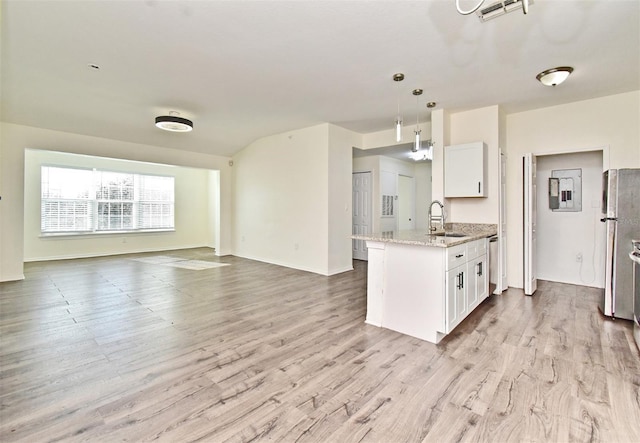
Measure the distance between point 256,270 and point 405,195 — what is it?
4584 millimetres

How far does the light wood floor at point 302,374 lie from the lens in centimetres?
162

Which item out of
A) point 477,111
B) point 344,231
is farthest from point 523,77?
point 344,231

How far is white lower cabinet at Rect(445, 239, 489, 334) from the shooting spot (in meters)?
2.72

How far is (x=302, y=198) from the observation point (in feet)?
19.1

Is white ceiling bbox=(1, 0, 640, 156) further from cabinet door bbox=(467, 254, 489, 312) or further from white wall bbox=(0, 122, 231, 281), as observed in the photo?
cabinet door bbox=(467, 254, 489, 312)

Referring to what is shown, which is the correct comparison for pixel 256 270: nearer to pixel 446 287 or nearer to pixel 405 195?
pixel 446 287

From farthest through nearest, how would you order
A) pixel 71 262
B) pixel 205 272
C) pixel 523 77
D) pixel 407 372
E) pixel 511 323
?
pixel 71 262
pixel 205 272
pixel 523 77
pixel 511 323
pixel 407 372

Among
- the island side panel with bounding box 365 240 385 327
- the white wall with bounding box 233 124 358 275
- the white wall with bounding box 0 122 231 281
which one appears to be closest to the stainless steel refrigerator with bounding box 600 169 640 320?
the island side panel with bounding box 365 240 385 327

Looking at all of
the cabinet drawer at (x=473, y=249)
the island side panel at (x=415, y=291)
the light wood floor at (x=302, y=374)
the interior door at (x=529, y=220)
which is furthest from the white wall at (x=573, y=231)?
the island side panel at (x=415, y=291)

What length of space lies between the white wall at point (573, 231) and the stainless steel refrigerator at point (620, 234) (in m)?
1.36

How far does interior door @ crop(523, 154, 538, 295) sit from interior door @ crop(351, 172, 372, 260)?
3221mm

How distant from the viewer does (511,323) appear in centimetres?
311

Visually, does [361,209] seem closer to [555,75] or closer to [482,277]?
[482,277]

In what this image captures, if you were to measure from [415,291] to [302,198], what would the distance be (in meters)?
3.47
